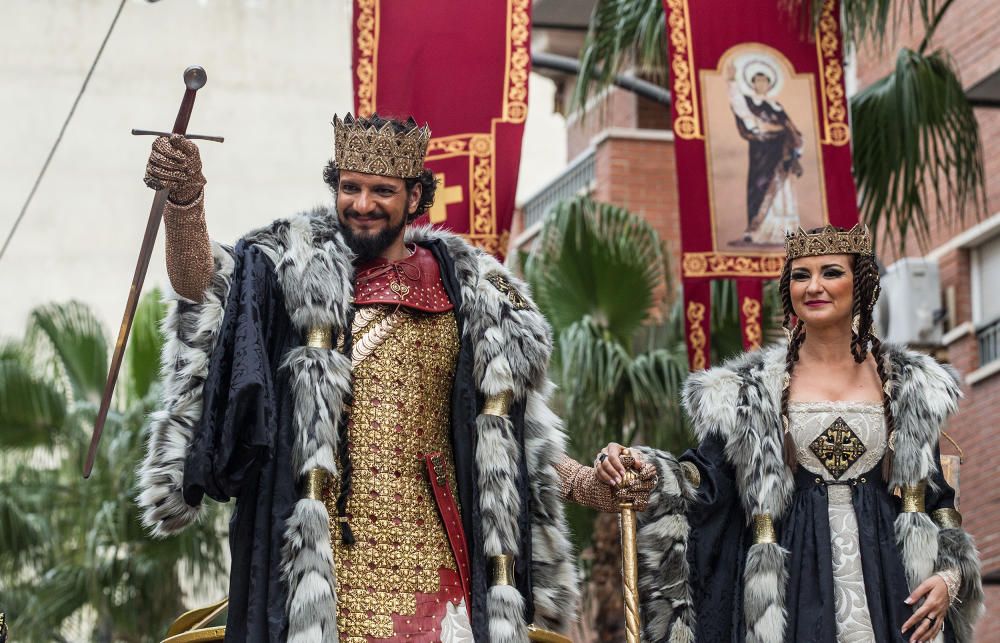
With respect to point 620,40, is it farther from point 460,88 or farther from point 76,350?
point 76,350

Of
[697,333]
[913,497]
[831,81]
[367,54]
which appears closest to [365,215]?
[913,497]

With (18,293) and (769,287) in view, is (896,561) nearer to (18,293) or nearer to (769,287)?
(769,287)

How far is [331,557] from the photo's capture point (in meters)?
5.92

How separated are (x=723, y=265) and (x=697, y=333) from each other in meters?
0.50

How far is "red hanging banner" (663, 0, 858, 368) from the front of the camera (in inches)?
445

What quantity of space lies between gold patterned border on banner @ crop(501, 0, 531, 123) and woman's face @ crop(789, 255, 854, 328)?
343 cm

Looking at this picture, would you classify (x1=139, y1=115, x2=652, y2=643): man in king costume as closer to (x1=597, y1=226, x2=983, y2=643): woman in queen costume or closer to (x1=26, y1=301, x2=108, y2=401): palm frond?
(x1=597, y1=226, x2=983, y2=643): woman in queen costume

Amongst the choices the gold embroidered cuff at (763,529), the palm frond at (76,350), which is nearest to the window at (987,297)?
the palm frond at (76,350)

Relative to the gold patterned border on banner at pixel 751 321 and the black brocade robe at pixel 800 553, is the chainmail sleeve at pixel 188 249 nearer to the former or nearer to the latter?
the black brocade robe at pixel 800 553

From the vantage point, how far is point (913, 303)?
17.8m

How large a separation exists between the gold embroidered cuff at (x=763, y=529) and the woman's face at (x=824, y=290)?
75 centimetres

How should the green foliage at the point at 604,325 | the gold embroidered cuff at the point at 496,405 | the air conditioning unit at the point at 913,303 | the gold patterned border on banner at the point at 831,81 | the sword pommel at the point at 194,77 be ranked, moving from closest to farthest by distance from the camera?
the sword pommel at the point at 194,77, the gold embroidered cuff at the point at 496,405, the gold patterned border on banner at the point at 831,81, the green foliage at the point at 604,325, the air conditioning unit at the point at 913,303

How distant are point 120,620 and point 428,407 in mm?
9704

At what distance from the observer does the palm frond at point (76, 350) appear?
16250mm
